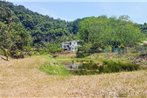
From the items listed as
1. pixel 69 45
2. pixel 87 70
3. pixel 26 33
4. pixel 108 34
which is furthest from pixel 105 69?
pixel 69 45

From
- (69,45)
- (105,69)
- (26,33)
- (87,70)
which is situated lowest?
(69,45)

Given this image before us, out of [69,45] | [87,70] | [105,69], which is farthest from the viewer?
[69,45]

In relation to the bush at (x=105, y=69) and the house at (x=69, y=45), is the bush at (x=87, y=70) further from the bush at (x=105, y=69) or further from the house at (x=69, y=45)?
the house at (x=69, y=45)

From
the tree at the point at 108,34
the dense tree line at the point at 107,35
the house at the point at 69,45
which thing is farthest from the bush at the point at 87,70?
the house at the point at 69,45

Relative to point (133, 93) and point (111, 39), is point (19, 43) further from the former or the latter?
point (133, 93)

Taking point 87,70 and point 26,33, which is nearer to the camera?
point 87,70

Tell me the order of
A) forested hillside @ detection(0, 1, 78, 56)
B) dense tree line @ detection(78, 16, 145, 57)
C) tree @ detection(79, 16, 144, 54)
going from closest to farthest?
1. forested hillside @ detection(0, 1, 78, 56)
2. dense tree line @ detection(78, 16, 145, 57)
3. tree @ detection(79, 16, 144, 54)

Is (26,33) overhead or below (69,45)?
overhead

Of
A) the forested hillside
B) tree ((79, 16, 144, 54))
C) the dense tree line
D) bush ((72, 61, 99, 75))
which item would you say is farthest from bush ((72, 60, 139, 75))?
tree ((79, 16, 144, 54))

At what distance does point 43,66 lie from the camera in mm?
46375

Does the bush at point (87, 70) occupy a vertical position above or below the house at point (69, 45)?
above

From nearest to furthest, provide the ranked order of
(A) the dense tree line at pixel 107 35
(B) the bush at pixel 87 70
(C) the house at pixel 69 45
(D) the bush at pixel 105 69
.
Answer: (B) the bush at pixel 87 70, (D) the bush at pixel 105 69, (A) the dense tree line at pixel 107 35, (C) the house at pixel 69 45

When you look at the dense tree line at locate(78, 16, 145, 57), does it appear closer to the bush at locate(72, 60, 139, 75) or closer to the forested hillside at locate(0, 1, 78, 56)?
the forested hillside at locate(0, 1, 78, 56)

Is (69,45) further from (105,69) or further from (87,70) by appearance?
(105,69)
